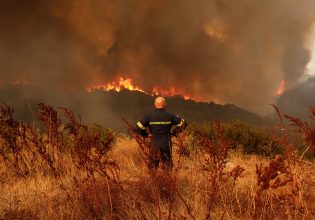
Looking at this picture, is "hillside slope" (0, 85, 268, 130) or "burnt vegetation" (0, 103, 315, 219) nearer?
"burnt vegetation" (0, 103, 315, 219)

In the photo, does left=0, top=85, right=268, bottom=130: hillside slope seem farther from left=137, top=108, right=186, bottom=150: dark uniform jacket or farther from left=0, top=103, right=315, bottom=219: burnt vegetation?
left=0, top=103, right=315, bottom=219: burnt vegetation

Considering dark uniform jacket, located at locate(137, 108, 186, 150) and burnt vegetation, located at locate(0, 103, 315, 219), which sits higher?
dark uniform jacket, located at locate(137, 108, 186, 150)

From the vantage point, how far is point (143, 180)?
6.05 meters

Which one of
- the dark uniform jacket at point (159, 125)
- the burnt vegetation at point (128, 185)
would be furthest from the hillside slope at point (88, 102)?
the burnt vegetation at point (128, 185)

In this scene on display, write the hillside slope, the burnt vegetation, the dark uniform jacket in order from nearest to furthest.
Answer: the burnt vegetation < the dark uniform jacket < the hillside slope

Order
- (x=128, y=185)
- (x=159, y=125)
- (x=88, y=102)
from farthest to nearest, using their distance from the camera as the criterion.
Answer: (x=88, y=102) → (x=159, y=125) → (x=128, y=185)

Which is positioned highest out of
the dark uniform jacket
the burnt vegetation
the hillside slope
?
the hillside slope

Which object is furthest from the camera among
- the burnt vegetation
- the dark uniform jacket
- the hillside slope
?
the hillside slope

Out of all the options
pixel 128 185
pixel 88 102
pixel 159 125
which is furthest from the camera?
pixel 88 102

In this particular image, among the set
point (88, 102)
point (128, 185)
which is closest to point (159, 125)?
point (128, 185)

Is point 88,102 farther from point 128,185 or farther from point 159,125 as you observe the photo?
point 128,185

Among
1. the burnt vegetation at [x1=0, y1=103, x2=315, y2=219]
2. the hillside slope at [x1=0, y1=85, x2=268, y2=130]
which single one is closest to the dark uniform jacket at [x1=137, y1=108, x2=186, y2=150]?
the burnt vegetation at [x1=0, y1=103, x2=315, y2=219]

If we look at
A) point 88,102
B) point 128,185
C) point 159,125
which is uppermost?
point 88,102

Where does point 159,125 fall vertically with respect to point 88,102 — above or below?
below
